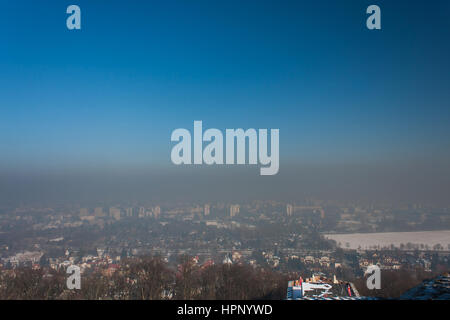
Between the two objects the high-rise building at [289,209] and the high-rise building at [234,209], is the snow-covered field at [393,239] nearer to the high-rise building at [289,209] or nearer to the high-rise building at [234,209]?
the high-rise building at [289,209]

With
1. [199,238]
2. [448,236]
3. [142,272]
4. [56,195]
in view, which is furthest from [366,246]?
[56,195]

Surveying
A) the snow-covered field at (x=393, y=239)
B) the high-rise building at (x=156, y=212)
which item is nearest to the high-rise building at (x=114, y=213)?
the high-rise building at (x=156, y=212)

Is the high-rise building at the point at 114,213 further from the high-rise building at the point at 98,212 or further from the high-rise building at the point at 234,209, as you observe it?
the high-rise building at the point at 234,209

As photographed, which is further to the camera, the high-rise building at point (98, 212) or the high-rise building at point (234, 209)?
the high-rise building at point (234, 209)

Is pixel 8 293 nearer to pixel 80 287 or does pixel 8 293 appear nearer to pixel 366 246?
pixel 80 287

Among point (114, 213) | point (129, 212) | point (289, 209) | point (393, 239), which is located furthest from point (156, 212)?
point (393, 239)

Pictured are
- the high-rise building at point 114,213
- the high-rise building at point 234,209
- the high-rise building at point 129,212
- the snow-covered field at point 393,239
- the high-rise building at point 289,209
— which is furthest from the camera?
the high-rise building at point 234,209

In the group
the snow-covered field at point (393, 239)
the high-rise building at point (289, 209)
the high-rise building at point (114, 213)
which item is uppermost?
the high-rise building at point (289, 209)

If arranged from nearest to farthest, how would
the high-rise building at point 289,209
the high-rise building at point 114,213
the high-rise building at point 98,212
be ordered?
the high-rise building at point 289,209, the high-rise building at point 114,213, the high-rise building at point 98,212

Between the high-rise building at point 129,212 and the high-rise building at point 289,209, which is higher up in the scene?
the high-rise building at point 289,209
